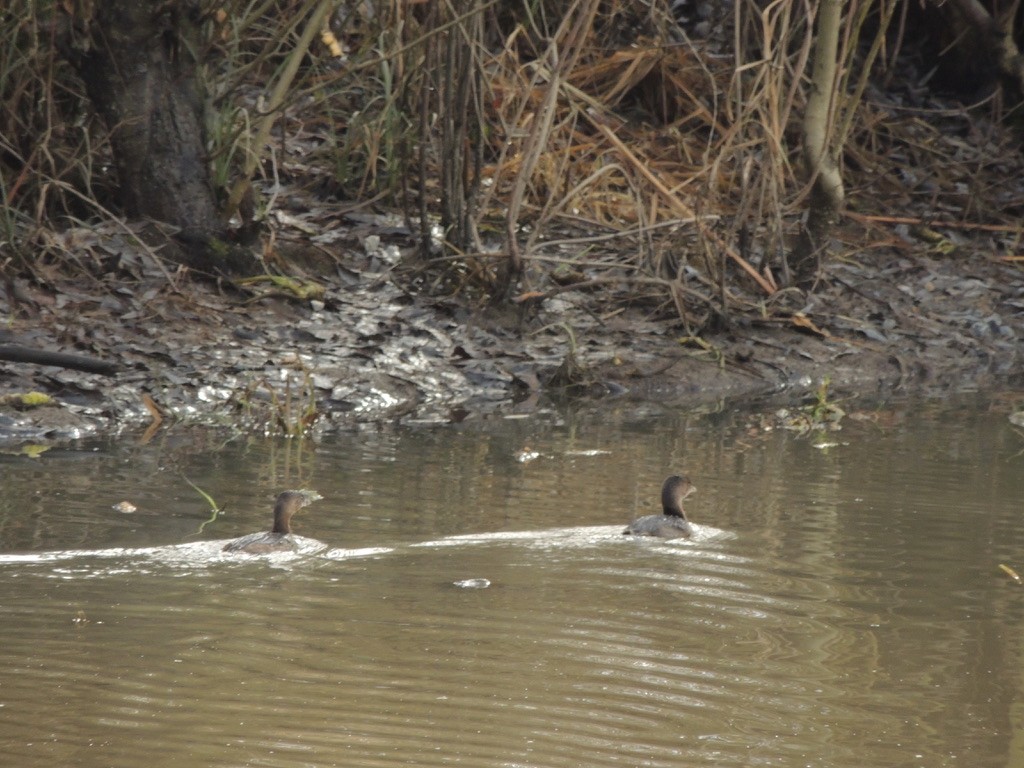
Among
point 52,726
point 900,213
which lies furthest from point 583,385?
point 52,726

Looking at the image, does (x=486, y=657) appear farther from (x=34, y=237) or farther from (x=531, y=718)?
(x=34, y=237)

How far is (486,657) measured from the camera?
211 inches

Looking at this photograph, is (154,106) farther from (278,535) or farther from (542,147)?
(278,535)

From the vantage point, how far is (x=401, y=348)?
11844 millimetres

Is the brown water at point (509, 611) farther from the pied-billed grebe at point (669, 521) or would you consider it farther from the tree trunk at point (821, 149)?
the tree trunk at point (821, 149)

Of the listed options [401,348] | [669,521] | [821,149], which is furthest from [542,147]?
[669,521]

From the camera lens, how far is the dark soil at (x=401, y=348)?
34.3ft

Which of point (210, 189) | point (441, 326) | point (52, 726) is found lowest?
point (52, 726)

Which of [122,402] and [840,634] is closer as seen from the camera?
[840,634]

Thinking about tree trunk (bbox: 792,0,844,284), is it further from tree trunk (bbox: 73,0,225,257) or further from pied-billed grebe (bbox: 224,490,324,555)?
pied-billed grebe (bbox: 224,490,324,555)

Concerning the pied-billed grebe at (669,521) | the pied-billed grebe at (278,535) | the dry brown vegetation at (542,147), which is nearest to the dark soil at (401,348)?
the dry brown vegetation at (542,147)

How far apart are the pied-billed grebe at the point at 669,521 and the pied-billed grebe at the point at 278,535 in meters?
1.51

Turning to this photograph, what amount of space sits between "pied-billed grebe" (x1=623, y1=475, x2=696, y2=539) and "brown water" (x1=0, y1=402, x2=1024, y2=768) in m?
0.10

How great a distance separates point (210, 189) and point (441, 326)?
1996mm
